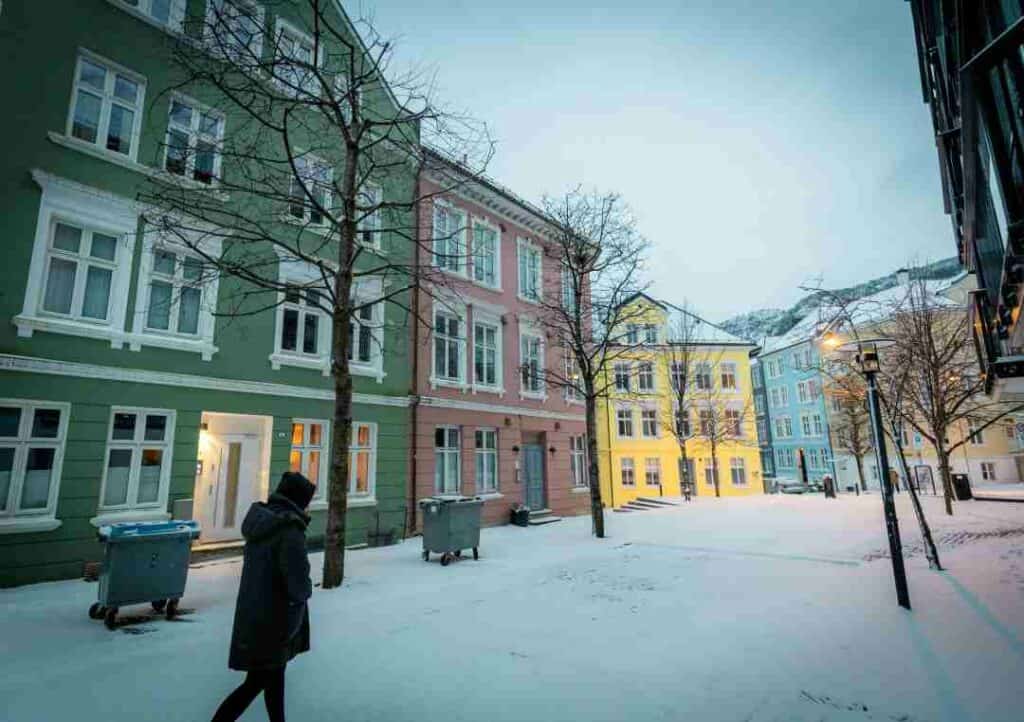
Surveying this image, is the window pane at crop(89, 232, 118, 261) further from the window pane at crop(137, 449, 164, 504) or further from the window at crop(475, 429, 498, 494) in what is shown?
the window at crop(475, 429, 498, 494)

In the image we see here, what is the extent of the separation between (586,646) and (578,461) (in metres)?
16.5

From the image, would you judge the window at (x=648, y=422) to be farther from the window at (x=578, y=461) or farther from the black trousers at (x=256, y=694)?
the black trousers at (x=256, y=694)

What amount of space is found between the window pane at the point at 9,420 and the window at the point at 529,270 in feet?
50.3

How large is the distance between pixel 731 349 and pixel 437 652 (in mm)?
35035

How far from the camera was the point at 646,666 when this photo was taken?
15.5 ft

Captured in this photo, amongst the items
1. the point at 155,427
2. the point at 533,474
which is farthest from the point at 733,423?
the point at 155,427

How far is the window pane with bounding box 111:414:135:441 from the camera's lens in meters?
9.82

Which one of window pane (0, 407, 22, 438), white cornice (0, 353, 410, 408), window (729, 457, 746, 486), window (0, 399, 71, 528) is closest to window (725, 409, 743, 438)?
window (729, 457, 746, 486)

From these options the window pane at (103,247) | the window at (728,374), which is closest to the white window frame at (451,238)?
the window pane at (103,247)

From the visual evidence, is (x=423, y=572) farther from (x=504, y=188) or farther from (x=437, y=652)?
(x=504, y=188)

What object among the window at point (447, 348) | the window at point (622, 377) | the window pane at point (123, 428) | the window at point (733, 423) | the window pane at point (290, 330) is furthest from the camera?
the window at point (733, 423)

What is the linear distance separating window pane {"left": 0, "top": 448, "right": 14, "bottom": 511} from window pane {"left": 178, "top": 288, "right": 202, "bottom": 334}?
3.60 meters

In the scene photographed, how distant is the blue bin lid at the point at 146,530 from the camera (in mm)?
6016

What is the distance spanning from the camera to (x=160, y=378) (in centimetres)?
1029
